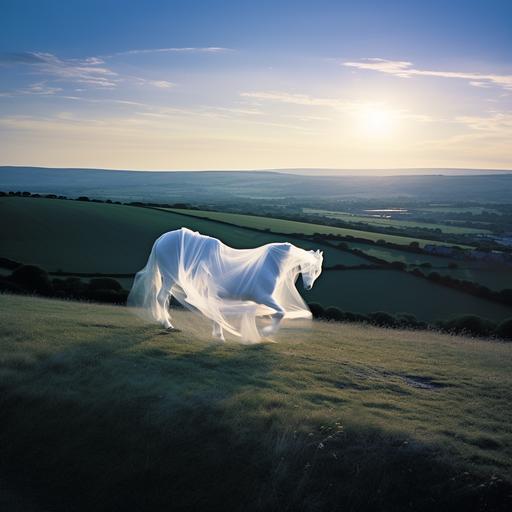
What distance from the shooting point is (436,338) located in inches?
827

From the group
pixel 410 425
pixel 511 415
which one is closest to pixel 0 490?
pixel 410 425

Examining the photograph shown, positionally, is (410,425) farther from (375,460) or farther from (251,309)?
(251,309)

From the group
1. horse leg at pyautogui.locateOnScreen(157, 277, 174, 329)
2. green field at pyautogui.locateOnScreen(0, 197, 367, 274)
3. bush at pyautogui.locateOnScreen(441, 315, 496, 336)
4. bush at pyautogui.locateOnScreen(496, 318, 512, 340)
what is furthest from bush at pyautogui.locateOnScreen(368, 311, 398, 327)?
horse leg at pyautogui.locateOnScreen(157, 277, 174, 329)

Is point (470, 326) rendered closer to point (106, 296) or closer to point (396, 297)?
point (396, 297)

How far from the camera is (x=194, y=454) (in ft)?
34.0

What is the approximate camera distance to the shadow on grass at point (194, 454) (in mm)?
9328

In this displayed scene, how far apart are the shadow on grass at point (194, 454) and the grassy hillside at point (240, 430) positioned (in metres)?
0.02

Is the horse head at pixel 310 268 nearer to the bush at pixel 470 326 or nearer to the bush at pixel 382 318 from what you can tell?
the bush at pixel 470 326

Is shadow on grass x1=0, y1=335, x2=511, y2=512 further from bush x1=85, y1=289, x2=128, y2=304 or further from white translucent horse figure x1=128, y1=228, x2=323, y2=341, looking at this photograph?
bush x1=85, y1=289, x2=128, y2=304

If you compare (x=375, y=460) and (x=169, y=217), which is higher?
(x=169, y=217)

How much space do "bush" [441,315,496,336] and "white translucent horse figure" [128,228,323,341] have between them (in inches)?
515

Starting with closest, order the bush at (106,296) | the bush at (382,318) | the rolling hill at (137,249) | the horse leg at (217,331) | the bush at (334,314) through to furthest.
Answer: the horse leg at (217,331) → the bush at (382,318) → the bush at (334,314) → the bush at (106,296) → the rolling hill at (137,249)

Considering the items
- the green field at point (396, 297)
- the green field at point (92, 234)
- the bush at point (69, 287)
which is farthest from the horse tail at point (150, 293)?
the green field at point (92, 234)

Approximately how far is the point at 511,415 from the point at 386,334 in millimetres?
9814
